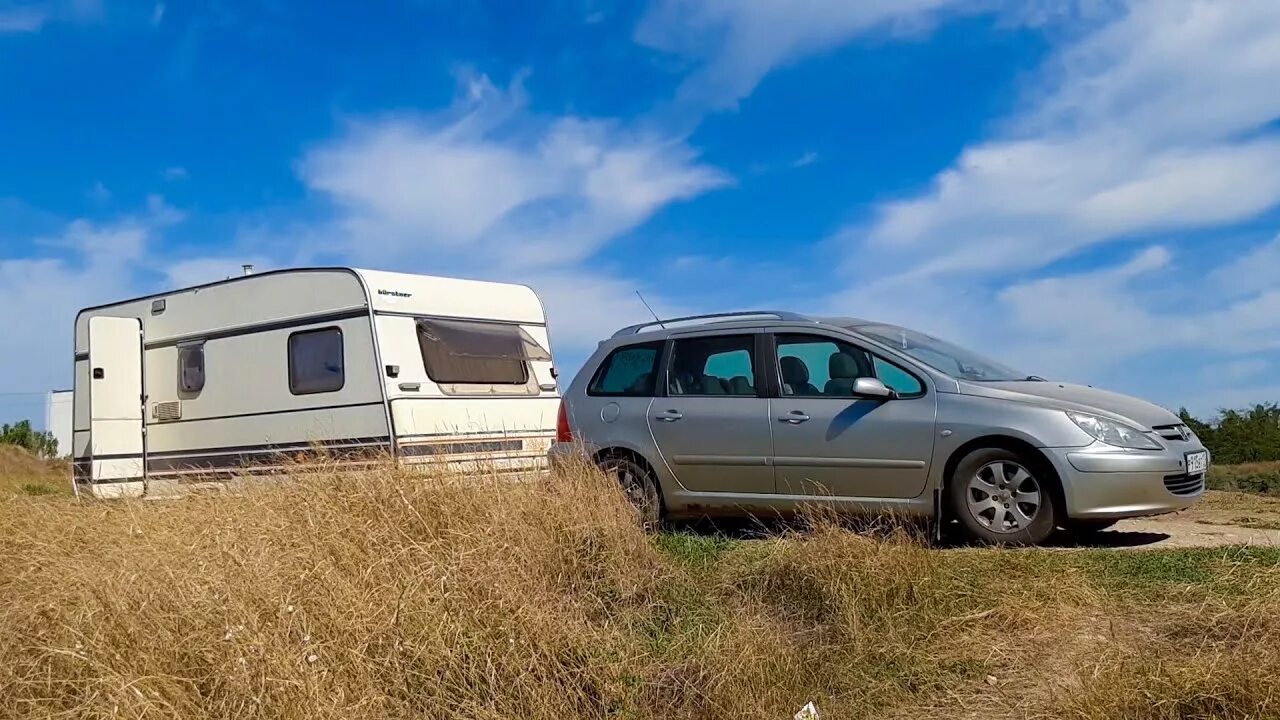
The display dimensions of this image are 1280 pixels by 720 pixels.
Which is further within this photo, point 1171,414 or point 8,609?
point 1171,414

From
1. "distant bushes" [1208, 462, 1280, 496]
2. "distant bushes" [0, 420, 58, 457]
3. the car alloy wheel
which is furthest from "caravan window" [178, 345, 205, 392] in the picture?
"distant bushes" [0, 420, 58, 457]

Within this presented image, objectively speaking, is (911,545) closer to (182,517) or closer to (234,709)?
(234,709)

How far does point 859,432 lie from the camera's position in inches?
289

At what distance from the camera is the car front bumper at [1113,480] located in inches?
258

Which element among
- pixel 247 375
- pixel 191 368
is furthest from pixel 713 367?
pixel 191 368

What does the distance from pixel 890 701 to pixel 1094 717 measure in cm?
96

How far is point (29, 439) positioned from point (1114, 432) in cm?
2840

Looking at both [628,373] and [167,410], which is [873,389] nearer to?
[628,373]

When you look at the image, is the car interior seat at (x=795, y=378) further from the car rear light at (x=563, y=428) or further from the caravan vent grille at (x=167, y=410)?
the caravan vent grille at (x=167, y=410)

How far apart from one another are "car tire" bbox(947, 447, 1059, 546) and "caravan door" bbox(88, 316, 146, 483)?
31.6ft

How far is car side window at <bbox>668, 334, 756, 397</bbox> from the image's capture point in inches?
317

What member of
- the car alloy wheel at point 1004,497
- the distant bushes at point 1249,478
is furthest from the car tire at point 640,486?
the distant bushes at point 1249,478

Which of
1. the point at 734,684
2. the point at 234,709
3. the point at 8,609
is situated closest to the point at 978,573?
the point at 734,684

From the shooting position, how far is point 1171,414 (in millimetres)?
7176
